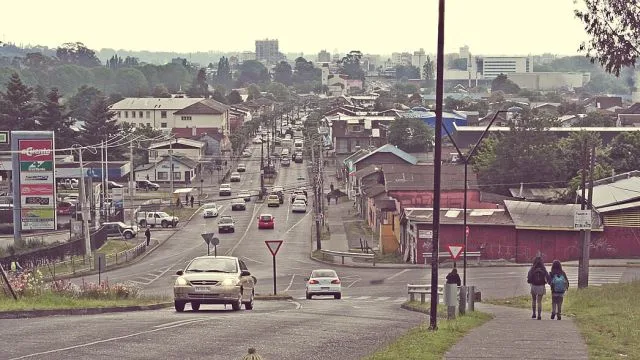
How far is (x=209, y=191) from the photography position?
115 meters

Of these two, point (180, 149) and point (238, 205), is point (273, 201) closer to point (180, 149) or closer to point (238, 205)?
point (238, 205)

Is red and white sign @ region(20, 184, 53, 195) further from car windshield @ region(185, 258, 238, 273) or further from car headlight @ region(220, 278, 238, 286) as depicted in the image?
car headlight @ region(220, 278, 238, 286)

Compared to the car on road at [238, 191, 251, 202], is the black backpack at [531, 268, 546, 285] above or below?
above

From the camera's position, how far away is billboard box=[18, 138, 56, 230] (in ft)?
211

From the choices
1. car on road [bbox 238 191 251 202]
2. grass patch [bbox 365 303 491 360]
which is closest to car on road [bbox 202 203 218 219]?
car on road [bbox 238 191 251 202]

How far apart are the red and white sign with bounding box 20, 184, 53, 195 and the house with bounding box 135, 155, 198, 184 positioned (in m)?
58.9

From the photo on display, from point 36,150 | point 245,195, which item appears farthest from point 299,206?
point 36,150

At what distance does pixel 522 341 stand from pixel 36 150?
49187 millimetres

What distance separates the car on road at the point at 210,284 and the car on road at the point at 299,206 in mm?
66829

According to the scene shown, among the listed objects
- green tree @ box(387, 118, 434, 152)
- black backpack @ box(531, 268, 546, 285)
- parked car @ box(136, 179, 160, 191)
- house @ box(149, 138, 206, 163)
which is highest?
green tree @ box(387, 118, 434, 152)

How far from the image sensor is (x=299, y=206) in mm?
93938

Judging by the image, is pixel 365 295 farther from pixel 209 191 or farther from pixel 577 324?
pixel 209 191

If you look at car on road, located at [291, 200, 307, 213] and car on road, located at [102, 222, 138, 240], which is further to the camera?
car on road, located at [291, 200, 307, 213]

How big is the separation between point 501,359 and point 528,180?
245ft
